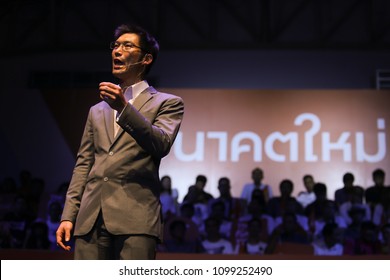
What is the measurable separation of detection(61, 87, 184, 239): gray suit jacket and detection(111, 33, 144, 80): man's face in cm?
10

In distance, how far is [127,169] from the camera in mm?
2068

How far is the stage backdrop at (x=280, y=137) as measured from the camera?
8.01 m

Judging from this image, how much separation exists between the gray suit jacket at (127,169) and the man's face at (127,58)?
10 centimetres

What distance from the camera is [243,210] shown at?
682 cm

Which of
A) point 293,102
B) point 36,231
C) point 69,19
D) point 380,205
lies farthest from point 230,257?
point 69,19

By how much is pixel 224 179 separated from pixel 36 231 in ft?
8.04

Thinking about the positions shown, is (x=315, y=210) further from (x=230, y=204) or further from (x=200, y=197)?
(x=200, y=197)

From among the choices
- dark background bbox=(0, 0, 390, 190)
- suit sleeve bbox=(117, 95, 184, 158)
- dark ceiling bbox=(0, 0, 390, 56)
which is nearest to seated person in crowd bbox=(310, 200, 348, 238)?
dark background bbox=(0, 0, 390, 190)

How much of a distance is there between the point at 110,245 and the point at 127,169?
0.26 metres

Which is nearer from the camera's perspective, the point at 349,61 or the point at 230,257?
the point at 230,257

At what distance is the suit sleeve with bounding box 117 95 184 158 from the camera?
1932mm

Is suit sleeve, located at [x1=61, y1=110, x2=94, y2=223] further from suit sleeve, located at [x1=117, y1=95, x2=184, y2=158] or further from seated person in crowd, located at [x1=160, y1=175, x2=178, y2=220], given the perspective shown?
seated person in crowd, located at [x1=160, y1=175, x2=178, y2=220]

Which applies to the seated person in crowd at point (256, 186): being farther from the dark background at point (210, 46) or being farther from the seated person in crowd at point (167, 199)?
the dark background at point (210, 46)

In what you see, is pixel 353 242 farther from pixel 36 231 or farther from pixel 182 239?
pixel 36 231
